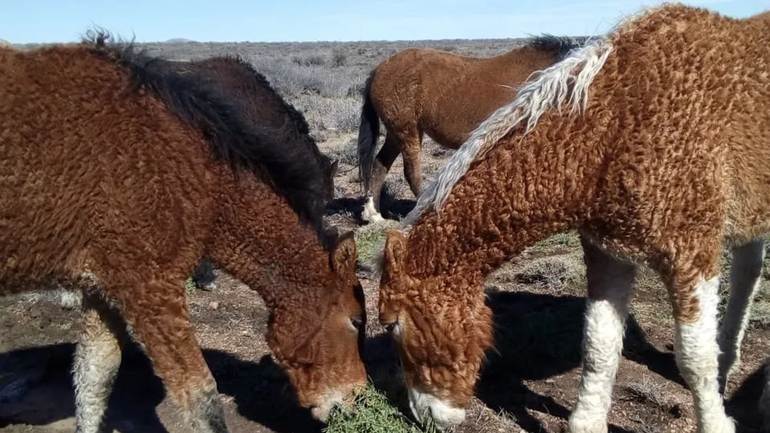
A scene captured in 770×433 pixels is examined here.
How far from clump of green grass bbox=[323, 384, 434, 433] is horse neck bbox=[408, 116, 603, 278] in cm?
99

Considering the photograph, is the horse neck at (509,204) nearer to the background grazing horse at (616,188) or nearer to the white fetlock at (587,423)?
the background grazing horse at (616,188)

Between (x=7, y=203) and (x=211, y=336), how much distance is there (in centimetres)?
265

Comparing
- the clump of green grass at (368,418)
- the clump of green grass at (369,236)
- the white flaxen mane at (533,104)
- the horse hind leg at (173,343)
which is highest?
the white flaxen mane at (533,104)

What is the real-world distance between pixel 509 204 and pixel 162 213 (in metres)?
1.62

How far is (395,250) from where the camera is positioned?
320cm

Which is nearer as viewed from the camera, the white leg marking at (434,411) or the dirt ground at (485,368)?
the white leg marking at (434,411)

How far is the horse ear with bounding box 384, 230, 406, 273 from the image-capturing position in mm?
3197

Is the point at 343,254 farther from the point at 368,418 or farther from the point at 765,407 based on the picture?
the point at 765,407

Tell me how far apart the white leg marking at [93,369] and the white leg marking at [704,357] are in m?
3.05

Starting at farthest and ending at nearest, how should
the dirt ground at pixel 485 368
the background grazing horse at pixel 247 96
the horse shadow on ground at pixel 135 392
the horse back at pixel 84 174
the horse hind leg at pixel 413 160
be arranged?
the horse hind leg at pixel 413 160, the background grazing horse at pixel 247 96, the horse shadow on ground at pixel 135 392, the dirt ground at pixel 485 368, the horse back at pixel 84 174

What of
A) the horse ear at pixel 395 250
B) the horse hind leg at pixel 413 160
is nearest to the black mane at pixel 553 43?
the horse hind leg at pixel 413 160

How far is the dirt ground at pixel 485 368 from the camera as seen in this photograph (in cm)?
410

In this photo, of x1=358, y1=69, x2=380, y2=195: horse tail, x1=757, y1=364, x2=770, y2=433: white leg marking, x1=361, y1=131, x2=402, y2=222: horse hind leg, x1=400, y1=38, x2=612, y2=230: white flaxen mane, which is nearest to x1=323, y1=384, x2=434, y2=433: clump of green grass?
x1=400, y1=38, x2=612, y2=230: white flaxen mane

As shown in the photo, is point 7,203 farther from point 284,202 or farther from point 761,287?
point 761,287
